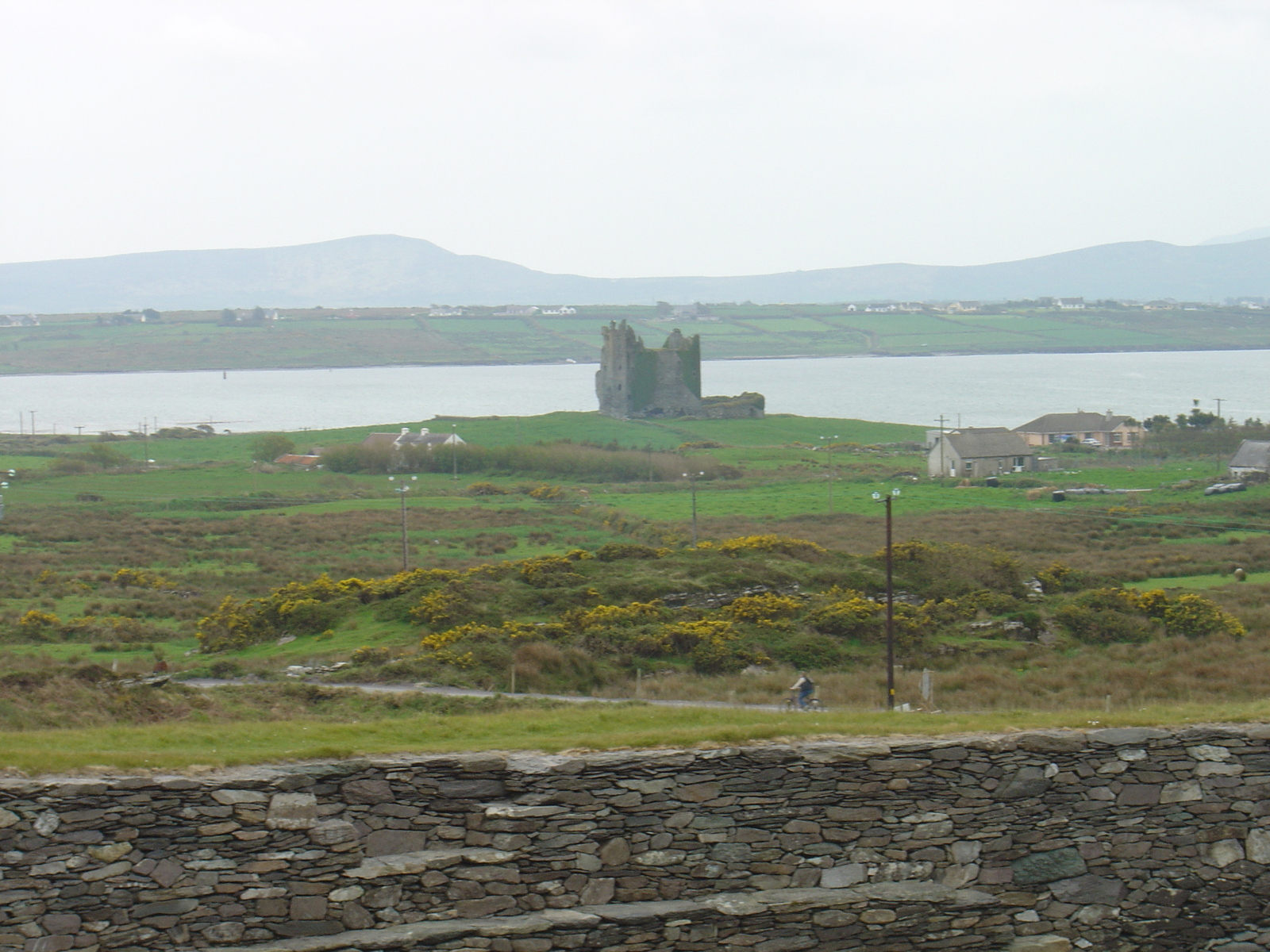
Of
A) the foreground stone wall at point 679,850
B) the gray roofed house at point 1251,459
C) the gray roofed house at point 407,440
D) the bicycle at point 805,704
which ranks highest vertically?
the foreground stone wall at point 679,850

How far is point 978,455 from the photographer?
76.7m

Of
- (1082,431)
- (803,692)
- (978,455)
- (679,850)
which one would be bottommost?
(978,455)

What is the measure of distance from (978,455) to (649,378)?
53582mm

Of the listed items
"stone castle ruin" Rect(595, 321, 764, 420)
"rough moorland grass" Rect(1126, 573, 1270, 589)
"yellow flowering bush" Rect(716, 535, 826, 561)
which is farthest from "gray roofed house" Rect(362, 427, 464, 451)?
"rough moorland grass" Rect(1126, 573, 1270, 589)

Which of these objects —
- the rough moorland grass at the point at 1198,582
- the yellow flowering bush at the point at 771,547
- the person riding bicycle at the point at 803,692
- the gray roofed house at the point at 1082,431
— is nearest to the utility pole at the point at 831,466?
the gray roofed house at the point at 1082,431

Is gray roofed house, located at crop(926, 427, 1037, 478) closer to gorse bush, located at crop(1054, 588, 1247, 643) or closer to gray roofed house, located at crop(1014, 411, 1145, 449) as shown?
gray roofed house, located at crop(1014, 411, 1145, 449)

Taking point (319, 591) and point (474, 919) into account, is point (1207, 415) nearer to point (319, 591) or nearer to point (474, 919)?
point (319, 591)

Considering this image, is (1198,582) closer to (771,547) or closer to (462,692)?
(771,547)

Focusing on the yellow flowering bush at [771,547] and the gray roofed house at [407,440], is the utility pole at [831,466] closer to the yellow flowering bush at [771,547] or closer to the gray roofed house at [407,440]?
the yellow flowering bush at [771,547]

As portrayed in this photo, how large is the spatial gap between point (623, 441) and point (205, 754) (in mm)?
91683

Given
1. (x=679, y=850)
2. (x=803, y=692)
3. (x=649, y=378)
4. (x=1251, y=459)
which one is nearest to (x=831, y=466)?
(x=1251, y=459)

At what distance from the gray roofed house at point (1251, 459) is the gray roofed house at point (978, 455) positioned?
37.8ft

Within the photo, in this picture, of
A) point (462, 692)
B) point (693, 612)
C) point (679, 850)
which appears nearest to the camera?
point (679, 850)

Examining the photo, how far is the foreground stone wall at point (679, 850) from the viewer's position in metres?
10.0
